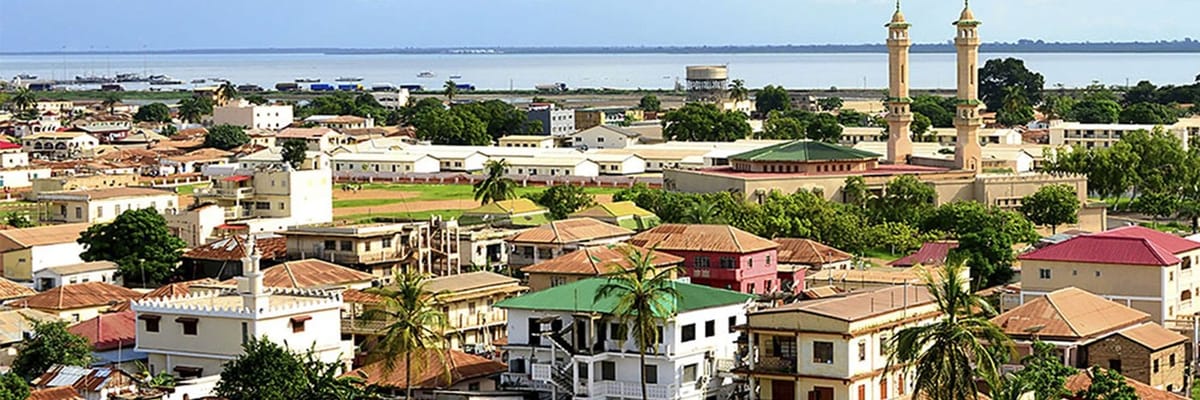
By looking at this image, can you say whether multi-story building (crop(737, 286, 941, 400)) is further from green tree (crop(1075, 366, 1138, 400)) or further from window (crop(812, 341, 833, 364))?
green tree (crop(1075, 366, 1138, 400))

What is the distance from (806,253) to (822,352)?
15388 mm

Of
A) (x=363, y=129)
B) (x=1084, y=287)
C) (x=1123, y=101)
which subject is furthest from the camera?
(x=1123, y=101)

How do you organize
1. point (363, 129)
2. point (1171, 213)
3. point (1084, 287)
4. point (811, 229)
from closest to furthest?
point (1084, 287) → point (811, 229) → point (1171, 213) → point (363, 129)

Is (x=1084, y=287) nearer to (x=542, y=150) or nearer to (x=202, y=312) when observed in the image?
(x=202, y=312)

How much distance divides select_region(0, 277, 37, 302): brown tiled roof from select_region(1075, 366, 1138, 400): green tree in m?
18.6

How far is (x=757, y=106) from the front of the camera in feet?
404

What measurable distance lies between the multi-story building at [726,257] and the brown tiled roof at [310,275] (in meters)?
5.30

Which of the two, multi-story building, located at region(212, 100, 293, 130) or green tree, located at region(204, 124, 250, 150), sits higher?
multi-story building, located at region(212, 100, 293, 130)

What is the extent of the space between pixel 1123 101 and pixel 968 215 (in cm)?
7565

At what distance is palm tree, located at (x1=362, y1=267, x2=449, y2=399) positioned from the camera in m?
26.2

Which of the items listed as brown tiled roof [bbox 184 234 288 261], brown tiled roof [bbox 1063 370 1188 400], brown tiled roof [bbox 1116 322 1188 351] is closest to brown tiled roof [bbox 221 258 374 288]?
brown tiled roof [bbox 184 234 288 261]

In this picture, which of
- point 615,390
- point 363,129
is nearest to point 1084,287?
point 615,390

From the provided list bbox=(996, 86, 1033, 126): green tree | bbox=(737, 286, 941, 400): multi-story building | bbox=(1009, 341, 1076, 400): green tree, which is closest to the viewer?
bbox=(737, 286, 941, 400): multi-story building

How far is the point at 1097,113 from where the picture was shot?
324 feet
